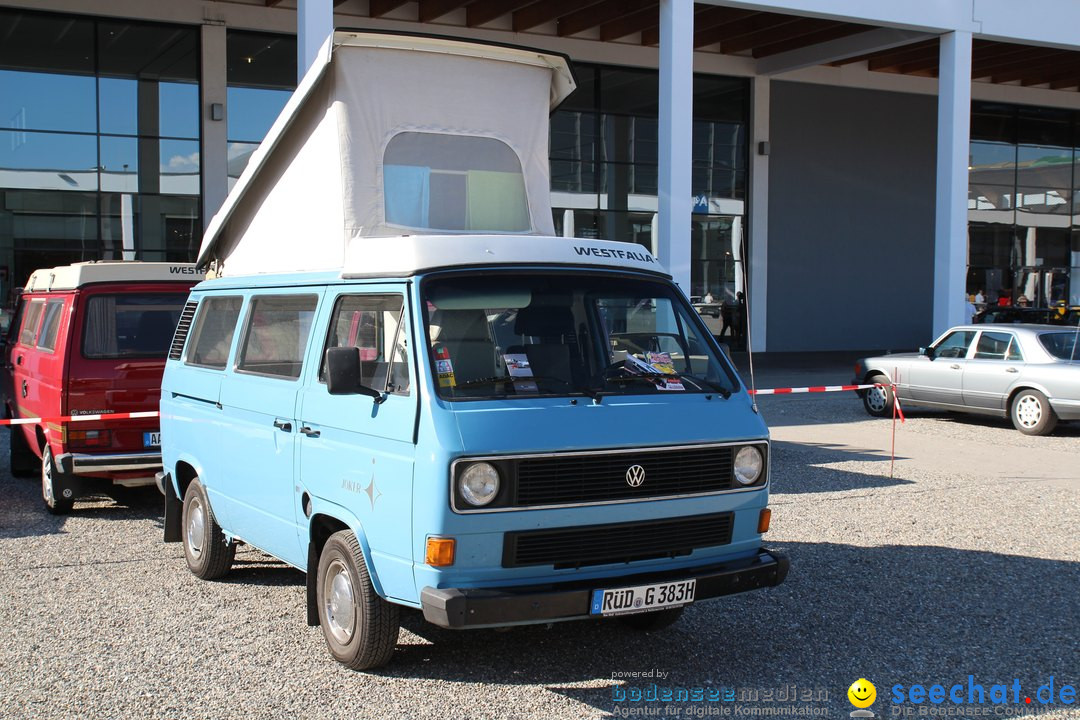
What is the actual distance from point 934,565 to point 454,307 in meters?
4.25

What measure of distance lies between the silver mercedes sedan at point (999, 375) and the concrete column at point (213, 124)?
14.2 metres

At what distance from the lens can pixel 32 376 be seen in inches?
391

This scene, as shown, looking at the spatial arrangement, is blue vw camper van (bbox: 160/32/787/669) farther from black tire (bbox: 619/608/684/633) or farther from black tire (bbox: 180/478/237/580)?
black tire (bbox: 180/478/237/580)

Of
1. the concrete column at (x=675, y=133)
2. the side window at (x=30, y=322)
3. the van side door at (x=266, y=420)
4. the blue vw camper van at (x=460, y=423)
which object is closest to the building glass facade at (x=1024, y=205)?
the concrete column at (x=675, y=133)

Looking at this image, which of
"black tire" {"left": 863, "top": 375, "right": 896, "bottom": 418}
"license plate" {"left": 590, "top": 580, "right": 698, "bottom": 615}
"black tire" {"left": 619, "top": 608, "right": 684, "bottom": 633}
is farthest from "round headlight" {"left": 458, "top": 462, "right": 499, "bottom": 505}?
"black tire" {"left": 863, "top": 375, "right": 896, "bottom": 418}

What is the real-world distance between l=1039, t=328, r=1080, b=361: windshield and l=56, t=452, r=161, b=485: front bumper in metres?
11.7

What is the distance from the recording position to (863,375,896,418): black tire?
663 inches

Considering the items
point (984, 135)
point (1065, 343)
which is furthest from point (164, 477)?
point (984, 135)

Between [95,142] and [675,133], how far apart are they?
482 inches

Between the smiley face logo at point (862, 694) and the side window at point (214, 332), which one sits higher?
the side window at point (214, 332)

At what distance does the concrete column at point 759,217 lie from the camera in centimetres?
2969

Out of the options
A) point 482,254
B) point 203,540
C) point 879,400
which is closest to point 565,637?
point 482,254

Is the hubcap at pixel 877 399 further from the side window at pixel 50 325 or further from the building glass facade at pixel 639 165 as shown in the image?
the side window at pixel 50 325

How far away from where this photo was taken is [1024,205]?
34531mm
